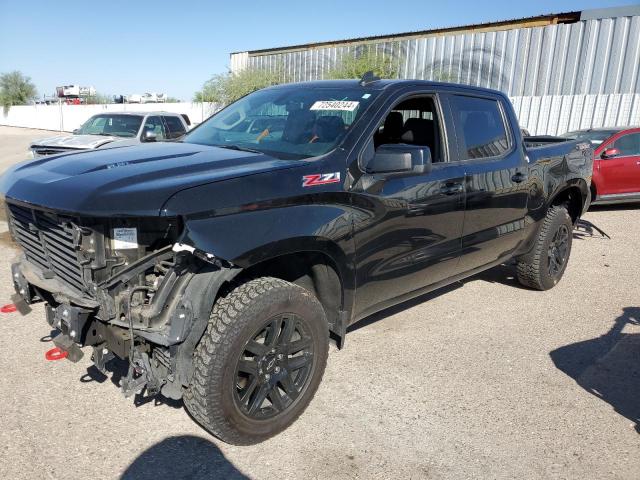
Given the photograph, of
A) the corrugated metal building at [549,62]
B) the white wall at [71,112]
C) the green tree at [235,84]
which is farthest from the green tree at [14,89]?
the corrugated metal building at [549,62]

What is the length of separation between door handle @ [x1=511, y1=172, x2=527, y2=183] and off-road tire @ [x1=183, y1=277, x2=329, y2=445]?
96.5 inches

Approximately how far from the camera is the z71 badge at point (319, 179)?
2.77 metres

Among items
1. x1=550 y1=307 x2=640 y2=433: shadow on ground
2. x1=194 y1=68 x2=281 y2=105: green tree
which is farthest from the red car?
x1=194 y1=68 x2=281 y2=105: green tree

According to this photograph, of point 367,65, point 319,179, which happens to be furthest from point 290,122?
point 367,65

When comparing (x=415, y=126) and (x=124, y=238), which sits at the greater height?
(x=415, y=126)

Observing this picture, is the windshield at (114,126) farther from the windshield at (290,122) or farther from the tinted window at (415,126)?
the tinted window at (415,126)

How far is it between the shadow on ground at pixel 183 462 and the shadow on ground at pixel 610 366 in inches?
95.1

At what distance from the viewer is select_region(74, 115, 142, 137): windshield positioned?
11.1 m

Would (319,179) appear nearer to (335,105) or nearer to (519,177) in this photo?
(335,105)

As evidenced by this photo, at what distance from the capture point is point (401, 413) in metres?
3.17

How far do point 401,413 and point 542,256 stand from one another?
2.79m

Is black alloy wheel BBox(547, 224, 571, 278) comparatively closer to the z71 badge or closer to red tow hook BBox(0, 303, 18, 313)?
the z71 badge

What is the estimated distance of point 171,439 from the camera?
2.83m

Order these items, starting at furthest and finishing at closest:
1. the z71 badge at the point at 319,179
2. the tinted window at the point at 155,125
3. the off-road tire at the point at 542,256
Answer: the tinted window at the point at 155,125 < the off-road tire at the point at 542,256 < the z71 badge at the point at 319,179
